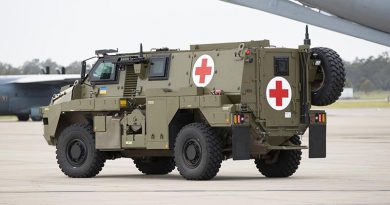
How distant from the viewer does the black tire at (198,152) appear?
1639 centimetres

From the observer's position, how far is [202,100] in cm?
1678

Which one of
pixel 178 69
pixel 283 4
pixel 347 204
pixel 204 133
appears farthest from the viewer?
pixel 283 4

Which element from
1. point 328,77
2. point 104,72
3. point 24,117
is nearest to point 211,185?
point 328,77

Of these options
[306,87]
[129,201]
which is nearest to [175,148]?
[306,87]

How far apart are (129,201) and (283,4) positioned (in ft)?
43.8

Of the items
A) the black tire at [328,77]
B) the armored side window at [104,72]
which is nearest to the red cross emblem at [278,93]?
the black tire at [328,77]

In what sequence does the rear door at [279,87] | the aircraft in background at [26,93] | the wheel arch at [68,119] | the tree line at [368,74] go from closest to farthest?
1. the rear door at [279,87]
2. the wheel arch at [68,119]
3. the aircraft in background at [26,93]
4. the tree line at [368,74]

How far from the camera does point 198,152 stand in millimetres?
16688

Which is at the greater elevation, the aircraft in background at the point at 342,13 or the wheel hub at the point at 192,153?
the aircraft in background at the point at 342,13

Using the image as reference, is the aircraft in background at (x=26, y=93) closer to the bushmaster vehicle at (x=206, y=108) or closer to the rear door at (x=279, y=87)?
the bushmaster vehicle at (x=206, y=108)

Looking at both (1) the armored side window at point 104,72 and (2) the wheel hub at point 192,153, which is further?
(1) the armored side window at point 104,72

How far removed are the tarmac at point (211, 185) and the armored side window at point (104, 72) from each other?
5.14ft

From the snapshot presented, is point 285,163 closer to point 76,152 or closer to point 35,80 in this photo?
point 76,152

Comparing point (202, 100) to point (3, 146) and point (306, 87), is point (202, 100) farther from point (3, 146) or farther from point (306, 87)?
point (3, 146)
